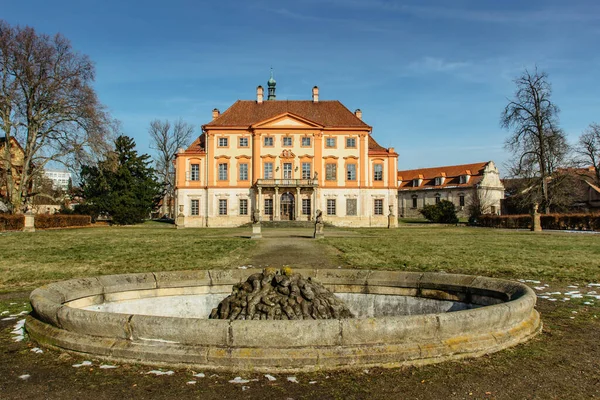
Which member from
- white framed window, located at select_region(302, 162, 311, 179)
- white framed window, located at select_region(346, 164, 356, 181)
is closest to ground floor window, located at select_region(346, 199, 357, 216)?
white framed window, located at select_region(346, 164, 356, 181)

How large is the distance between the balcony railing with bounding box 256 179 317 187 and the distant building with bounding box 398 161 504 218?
101 ft

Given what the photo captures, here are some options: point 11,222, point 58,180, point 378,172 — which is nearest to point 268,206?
point 378,172

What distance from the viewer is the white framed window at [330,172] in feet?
172

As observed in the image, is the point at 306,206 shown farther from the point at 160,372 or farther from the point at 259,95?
the point at 160,372

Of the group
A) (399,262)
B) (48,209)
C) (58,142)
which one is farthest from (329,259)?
(48,209)

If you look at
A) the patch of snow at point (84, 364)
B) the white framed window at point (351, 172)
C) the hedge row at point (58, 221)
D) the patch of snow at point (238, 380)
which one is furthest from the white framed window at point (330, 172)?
the patch of snow at point (238, 380)

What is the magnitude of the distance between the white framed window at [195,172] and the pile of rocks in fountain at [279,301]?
47642 millimetres

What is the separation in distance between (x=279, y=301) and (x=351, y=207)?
4708cm

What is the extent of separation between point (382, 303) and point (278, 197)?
4420cm

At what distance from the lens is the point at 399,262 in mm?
14289

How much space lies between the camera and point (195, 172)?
171 feet

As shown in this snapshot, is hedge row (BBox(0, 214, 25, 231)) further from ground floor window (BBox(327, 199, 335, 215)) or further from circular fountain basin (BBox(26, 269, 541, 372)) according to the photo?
circular fountain basin (BBox(26, 269, 541, 372))

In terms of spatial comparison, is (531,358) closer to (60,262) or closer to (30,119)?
(60,262)

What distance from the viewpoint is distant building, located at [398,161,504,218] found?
246 feet
